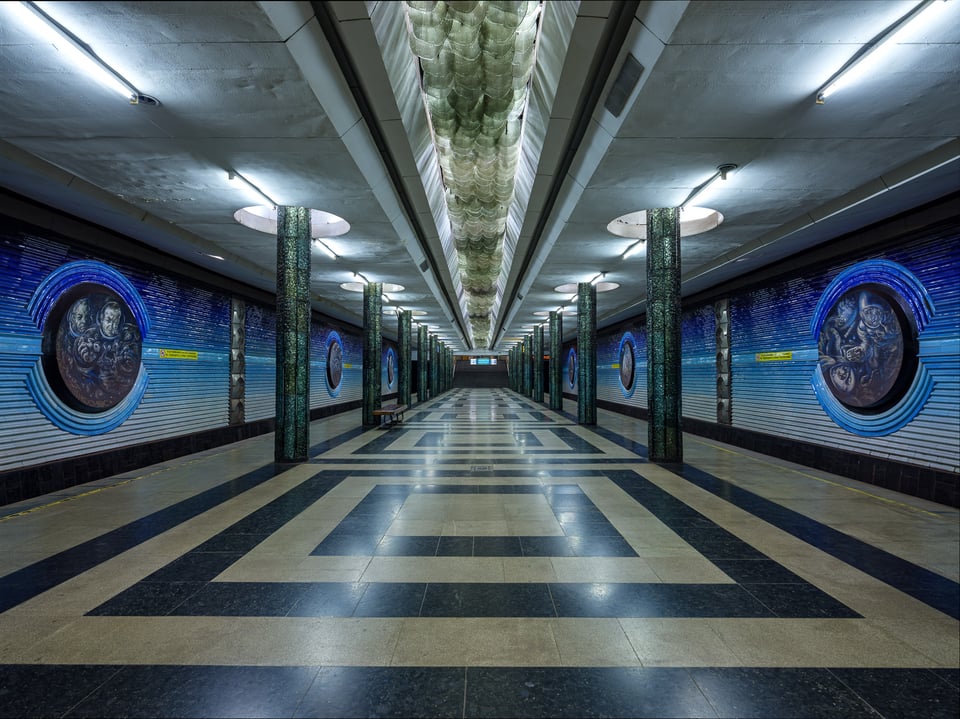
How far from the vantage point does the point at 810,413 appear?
873 cm

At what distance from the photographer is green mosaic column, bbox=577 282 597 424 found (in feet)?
47.5

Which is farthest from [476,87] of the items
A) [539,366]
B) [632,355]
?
[539,366]

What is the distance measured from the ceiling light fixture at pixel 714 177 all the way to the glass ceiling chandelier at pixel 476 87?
108 inches

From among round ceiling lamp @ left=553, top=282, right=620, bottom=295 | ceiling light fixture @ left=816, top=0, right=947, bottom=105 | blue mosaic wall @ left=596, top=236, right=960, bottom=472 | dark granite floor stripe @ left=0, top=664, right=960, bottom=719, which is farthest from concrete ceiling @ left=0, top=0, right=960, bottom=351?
round ceiling lamp @ left=553, top=282, right=620, bottom=295

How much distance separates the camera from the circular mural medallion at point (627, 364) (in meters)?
19.4

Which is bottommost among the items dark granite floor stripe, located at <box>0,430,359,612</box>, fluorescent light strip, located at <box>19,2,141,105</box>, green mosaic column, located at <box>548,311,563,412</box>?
dark granite floor stripe, located at <box>0,430,359,612</box>

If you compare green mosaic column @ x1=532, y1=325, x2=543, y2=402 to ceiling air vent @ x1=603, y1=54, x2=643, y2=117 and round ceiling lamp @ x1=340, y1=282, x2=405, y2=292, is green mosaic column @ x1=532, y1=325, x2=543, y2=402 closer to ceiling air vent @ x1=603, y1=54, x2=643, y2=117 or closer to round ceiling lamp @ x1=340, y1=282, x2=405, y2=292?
round ceiling lamp @ x1=340, y1=282, x2=405, y2=292

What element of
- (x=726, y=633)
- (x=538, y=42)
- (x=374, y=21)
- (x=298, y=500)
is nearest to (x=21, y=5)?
(x=374, y=21)

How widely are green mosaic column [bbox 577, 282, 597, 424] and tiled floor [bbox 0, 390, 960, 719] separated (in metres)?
8.56

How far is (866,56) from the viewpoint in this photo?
365 cm

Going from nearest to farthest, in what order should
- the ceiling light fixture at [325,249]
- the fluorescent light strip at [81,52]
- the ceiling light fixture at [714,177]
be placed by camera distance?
the fluorescent light strip at [81,52], the ceiling light fixture at [714,177], the ceiling light fixture at [325,249]

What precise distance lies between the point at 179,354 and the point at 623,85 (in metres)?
10.2

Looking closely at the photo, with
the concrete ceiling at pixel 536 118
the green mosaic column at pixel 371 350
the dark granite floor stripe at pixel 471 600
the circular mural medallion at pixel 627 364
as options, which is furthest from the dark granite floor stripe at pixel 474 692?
the circular mural medallion at pixel 627 364

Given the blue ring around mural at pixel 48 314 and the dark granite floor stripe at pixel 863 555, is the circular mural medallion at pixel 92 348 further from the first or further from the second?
the dark granite floor stripe at pixel 863 555
